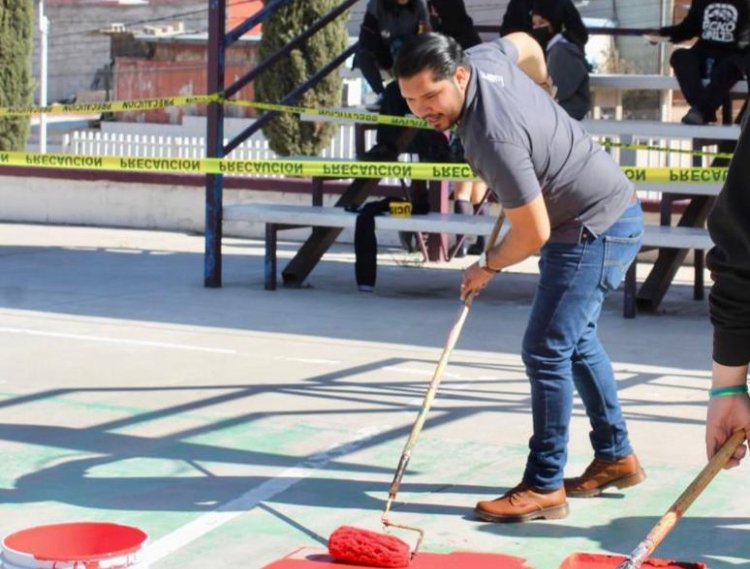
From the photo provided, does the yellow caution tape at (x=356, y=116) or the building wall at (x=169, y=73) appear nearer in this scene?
the yellow caution tape at (x=356, y=116)

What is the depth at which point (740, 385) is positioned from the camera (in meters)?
3.13

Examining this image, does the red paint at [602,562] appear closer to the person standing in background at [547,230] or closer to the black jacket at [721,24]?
the person standing in background at [547,230]

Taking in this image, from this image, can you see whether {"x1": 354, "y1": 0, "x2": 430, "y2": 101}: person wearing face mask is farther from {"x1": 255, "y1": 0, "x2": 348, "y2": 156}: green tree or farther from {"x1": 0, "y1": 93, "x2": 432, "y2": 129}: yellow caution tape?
{"x1": 255, "y1": 0, "x2": 348, "y2": 156}: green tree

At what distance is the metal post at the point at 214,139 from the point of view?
11602 millimetres

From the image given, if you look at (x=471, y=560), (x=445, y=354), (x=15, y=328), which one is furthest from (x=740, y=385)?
(x=15, y=328)

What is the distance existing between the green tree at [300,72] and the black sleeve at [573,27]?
412 inches

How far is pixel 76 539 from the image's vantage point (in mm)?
4098

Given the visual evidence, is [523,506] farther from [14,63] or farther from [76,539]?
[14,63]

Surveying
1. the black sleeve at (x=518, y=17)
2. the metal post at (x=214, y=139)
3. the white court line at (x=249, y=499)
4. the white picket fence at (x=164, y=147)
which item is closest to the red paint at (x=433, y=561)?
the white court line at (x=249, y=499)

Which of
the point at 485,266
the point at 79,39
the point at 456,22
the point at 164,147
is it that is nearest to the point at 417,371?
the point at 485,266

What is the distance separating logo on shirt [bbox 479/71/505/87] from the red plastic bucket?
205 cm

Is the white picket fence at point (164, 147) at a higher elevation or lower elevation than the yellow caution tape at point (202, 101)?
lower

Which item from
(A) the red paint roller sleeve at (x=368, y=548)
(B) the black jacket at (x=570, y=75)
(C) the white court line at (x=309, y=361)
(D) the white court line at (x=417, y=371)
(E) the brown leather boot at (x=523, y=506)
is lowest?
(C) the white court line at (x=309, y=361)

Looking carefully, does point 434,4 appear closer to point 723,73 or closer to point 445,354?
point 723,73
